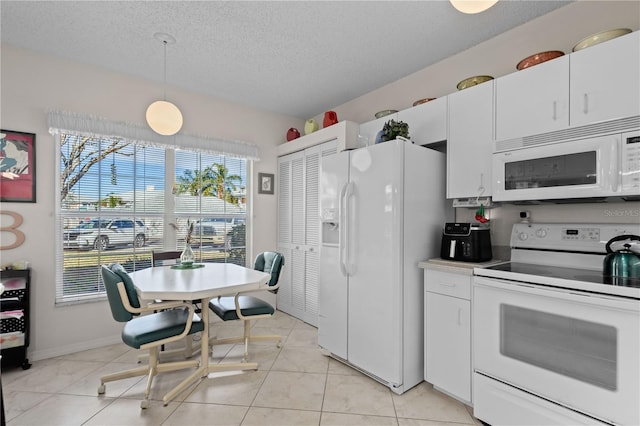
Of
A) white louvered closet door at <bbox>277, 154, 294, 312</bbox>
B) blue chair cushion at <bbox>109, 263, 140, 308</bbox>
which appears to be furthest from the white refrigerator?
blue chair cushion at <bbox>109, 263, 140, 308</bbox>

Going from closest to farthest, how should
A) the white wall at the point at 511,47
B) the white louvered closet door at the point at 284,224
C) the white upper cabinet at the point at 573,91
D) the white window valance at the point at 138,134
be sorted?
the white upper cabinet at the point at 573,91 < the white wall at the point at 511,47 < the white window valance at the point at 138,134 < the white louvered closet door at the point at 284,224

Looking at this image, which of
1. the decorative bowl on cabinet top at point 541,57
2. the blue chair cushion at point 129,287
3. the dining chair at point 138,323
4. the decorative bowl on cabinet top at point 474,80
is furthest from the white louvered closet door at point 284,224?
the decorative bowl on cabinet top at point 541,57

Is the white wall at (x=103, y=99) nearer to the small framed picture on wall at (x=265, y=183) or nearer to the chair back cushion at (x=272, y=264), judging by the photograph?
the small framed picture on wall at (x=265, y=183)

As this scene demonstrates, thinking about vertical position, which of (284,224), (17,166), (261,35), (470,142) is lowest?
(284,224)

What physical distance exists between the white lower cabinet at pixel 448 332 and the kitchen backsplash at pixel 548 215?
1.87 feet

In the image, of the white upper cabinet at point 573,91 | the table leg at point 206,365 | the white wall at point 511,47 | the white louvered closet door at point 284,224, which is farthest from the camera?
the white louvered closet door at point 284,224

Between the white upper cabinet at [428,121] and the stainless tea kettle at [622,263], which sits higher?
the white upper cabinet at [428,121]

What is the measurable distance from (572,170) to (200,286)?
95.2 inches

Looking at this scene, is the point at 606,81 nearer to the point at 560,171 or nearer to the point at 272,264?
the point at 560,171

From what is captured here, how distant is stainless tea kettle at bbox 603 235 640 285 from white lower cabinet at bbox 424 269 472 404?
2.23 ft

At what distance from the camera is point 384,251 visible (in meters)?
2.26

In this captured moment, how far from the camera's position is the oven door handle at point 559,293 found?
1379 mm

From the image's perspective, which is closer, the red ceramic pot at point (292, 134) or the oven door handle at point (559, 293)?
the oven door handle at point (559, 293)

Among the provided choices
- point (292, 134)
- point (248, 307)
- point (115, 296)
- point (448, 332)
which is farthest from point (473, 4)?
point (292, 134)
